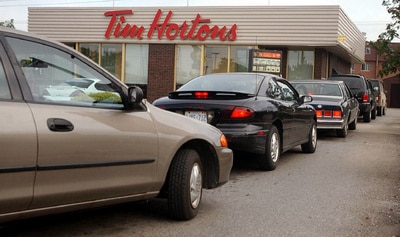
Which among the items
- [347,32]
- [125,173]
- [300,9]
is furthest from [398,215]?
[347,32]

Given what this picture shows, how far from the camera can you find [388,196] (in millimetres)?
5887

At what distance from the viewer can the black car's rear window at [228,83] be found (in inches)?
287

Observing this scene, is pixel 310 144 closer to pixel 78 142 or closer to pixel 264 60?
pixel 78 142

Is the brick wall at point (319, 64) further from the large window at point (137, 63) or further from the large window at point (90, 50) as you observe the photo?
the large window at point (90, 50)

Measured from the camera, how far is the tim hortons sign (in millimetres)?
19388

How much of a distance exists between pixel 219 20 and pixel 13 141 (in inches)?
669

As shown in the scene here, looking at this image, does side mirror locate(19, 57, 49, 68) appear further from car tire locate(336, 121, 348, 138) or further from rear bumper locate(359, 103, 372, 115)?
rear bumper locate(359, 103, 372, 115)

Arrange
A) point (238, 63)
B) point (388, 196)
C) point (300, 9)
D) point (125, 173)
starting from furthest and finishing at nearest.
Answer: point (238, 63), point (300, 9), point (388, 196), point (125, 173)

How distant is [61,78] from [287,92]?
5.32 meters

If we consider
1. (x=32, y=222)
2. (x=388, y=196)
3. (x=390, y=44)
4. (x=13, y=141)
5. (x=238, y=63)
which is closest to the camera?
(x=13, y=141)

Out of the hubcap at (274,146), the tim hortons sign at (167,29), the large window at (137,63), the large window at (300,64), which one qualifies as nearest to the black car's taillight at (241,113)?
the hubcap at (274,146)

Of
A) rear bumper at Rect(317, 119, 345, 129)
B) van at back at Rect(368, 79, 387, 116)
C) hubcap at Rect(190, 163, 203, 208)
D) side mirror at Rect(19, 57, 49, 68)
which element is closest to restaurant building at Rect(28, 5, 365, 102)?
van at back at Rect(368, 79, 387, 116)

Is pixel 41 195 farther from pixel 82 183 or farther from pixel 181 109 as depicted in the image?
pixel 181 109

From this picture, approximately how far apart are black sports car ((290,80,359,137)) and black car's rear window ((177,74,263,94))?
15.3ft
